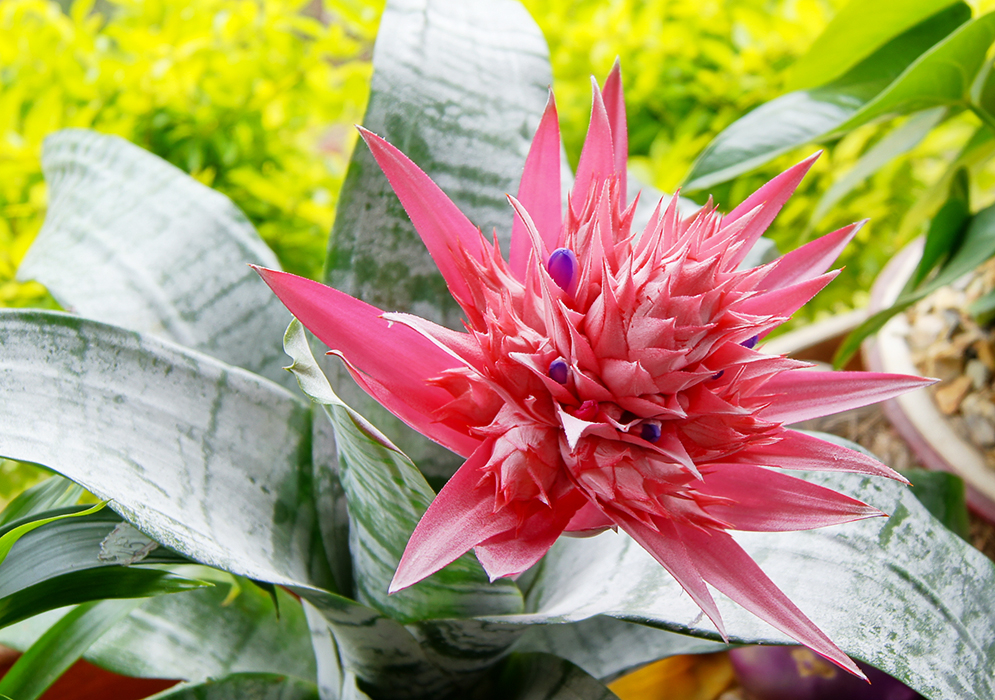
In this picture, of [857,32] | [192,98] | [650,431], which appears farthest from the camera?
[192,98]

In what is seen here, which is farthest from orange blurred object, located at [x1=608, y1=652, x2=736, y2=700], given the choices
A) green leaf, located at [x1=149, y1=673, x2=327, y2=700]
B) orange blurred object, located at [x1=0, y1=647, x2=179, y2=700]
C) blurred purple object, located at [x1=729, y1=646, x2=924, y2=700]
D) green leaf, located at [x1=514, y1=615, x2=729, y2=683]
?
orange blurred object, located at [x1=0, y1=647, x2=179, y2=700]

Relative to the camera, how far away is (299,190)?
2.97ft

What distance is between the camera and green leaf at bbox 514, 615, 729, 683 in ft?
1.49

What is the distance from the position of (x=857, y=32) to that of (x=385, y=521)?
2.06 ft

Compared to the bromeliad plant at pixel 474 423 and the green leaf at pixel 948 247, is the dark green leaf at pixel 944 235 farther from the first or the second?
the bromeliad plant at pixel 474 423

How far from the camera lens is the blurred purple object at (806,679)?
1.97 feet

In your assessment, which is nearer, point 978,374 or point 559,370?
point 559,370

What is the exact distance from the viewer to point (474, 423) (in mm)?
303

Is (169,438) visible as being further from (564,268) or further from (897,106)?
(897,106)

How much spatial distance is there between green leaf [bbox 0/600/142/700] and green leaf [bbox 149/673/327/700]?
0.06 metres

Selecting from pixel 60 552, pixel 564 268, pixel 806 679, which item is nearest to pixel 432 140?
pixel 564 268

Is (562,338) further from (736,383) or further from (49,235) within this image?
(49,235)

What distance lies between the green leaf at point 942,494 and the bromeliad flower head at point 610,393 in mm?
279

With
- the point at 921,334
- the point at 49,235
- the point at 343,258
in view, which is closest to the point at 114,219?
the point at 49,235
